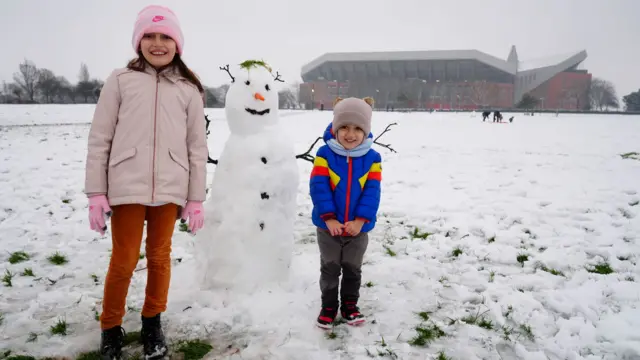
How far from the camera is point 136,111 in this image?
82.1 inches

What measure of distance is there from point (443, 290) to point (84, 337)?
268 cm

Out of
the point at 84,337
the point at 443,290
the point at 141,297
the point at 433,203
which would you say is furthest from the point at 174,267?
the point at 433,203

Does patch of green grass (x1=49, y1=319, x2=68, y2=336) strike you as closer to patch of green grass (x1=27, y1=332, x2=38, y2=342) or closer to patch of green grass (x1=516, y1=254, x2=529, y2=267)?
patch of green grass (x1=27, y1=332, x2=38, y2=342)

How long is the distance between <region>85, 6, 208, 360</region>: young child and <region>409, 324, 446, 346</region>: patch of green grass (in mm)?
1596

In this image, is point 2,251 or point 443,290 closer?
point 443,290

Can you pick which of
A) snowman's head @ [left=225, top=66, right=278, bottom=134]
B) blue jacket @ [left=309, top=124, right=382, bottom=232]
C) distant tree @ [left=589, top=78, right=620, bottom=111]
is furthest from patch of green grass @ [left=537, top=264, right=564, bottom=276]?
distant tree @ [left=589, top=78, right=620, bottom=111]

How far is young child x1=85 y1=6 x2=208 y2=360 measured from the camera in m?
2.04

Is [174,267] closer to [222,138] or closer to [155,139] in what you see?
[155,139]

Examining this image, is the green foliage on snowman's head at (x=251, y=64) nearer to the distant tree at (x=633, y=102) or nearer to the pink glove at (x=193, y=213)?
the pink glove at (x=193, y=213)

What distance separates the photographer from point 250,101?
295 cm

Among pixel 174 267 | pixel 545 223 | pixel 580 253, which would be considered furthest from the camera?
pixel 545 223

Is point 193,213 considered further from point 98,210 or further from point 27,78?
point 27,78

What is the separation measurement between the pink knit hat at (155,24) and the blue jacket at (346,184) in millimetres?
1171

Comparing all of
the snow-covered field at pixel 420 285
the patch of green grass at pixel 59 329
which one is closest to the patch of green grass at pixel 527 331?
the snow-covered field at pixel 420 285
